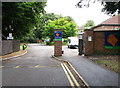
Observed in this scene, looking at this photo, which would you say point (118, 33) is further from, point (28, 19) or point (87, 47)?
point (28, 19)

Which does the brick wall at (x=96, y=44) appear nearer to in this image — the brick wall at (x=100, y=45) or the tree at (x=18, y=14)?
the brick wall at (x=100, y=45)

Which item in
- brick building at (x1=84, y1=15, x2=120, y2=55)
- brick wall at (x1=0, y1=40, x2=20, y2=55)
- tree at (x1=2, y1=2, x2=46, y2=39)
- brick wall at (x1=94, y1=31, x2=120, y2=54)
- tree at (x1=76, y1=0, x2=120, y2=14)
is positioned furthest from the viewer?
tree at (x1=2, y1=2, x2=46, y2=39)

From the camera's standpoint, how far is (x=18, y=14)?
21.8 metres

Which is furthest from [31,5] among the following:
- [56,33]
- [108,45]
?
[108,45]

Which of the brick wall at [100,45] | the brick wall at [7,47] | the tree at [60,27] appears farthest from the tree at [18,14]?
the tree at [60,27]

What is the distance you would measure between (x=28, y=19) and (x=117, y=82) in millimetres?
19301

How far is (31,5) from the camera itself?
23797 mm

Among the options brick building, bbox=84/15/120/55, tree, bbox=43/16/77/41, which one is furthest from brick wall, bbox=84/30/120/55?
tree, bbox=43/16/77/41

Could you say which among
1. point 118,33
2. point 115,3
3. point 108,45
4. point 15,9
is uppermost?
point 15,9

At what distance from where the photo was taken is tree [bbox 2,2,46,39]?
21375mm

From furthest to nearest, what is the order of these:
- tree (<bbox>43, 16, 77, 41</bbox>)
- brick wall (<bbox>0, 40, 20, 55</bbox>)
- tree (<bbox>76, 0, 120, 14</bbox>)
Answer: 1. tree (<bbox>43, 16, 77, 41</bbox>)
2. brick wall (<bbox>0, 40, 20, 55</bbox>)
3. tree (<bbox>76, 0, 120, 14</bbox>)

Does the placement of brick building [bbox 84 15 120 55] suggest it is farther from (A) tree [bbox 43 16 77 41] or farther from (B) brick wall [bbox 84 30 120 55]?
(A) tree [bbox 43 16 77 41]

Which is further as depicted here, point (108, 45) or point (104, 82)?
point (108, 45)

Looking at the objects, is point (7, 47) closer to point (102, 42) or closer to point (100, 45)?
point (100, 45)
